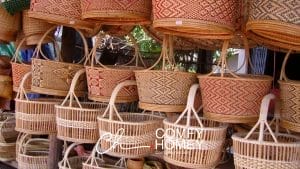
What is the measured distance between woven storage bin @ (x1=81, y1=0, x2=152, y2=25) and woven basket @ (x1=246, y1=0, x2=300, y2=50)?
36 centimetres

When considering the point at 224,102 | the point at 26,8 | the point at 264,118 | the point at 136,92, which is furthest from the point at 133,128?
the point at 26,8

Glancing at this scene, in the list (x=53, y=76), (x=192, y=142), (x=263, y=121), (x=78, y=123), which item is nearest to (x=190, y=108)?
(x=192, y=142)

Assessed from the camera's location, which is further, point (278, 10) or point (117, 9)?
point (117, 9)

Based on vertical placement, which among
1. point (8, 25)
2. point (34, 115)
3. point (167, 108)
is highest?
point (8, 25)

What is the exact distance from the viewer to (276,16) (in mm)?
861

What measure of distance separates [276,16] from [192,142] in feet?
1.27

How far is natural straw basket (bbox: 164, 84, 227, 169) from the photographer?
42.9 inches

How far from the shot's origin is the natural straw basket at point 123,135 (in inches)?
48.9

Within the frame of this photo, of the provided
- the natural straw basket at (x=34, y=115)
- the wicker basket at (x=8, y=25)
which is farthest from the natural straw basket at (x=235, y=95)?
the wicker basket at (x=8, y=25)

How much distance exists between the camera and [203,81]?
1.10 metres

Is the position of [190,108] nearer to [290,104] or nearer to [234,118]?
[234,118]

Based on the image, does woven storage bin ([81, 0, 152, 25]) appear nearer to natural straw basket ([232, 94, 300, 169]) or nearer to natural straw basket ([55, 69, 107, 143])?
natural straw basket ([55, 69, 107, 143])

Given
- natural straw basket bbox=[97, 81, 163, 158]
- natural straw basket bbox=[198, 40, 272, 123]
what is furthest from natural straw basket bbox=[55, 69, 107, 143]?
natural straw basket bbox=[198, 40, 272, 123]

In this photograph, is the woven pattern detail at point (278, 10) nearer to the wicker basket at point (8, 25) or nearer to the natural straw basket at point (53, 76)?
the natural straw basket at point (53, 76)
